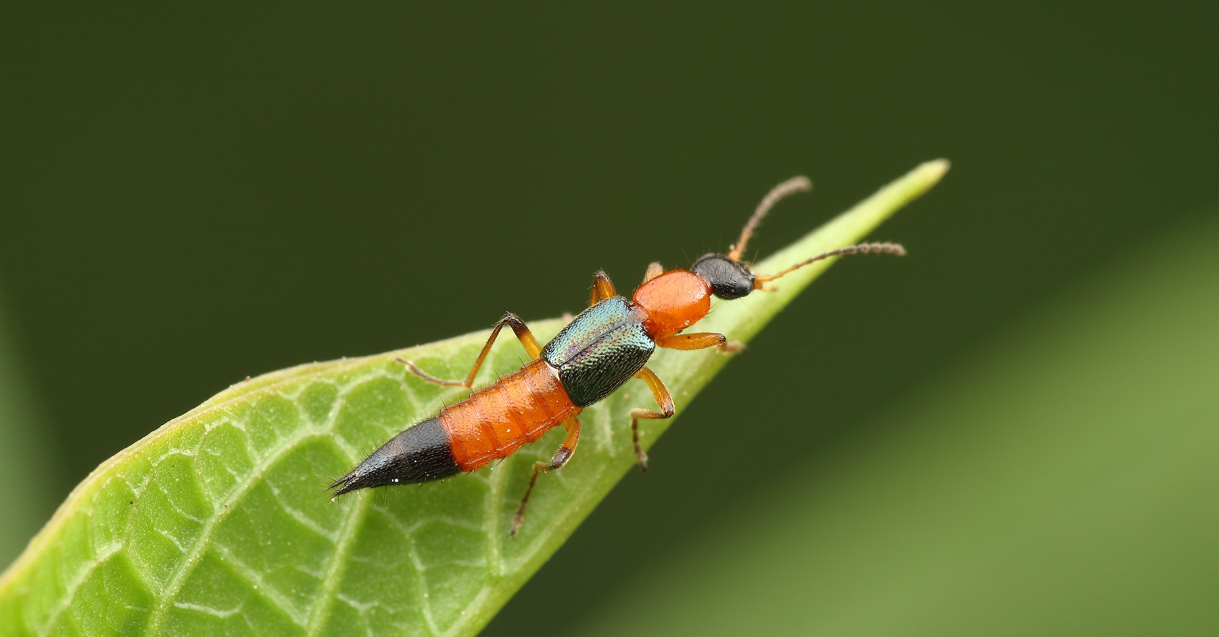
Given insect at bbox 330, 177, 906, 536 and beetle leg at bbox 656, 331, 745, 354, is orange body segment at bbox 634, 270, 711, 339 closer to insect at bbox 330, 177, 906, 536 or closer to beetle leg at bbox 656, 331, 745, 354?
insect at bbox 330, 177, 906, 536

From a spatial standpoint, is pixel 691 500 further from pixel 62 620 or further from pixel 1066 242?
pixel 62 620

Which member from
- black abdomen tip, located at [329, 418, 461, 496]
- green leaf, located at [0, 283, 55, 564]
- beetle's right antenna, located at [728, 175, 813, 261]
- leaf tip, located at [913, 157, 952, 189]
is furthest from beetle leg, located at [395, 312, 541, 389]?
green leaf, located at [0, 283, 55, 564]

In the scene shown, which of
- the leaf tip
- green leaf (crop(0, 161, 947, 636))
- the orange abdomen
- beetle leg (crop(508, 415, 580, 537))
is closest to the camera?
green leaf (crop(0, 161, 947, 636))

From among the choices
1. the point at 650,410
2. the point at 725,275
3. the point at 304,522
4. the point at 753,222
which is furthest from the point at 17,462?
the point at 753,222

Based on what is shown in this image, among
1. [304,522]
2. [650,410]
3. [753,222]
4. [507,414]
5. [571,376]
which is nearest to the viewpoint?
[304,522]

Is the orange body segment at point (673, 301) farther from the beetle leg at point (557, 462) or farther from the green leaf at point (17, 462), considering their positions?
the green leaf at point (17, 462)

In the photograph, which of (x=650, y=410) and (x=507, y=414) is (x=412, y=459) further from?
(x=650, y=410)

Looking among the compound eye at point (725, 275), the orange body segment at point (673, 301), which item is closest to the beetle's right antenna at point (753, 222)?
the compound eye at point (725, 275)
